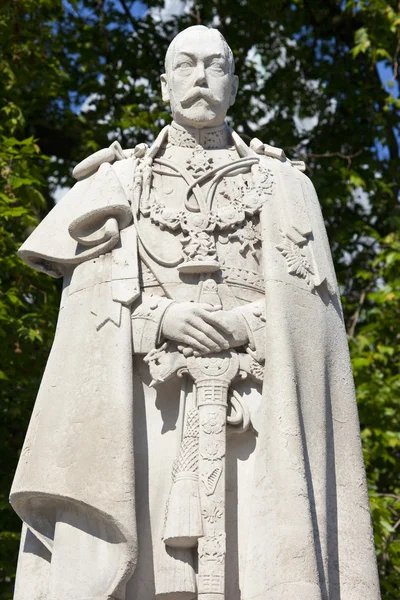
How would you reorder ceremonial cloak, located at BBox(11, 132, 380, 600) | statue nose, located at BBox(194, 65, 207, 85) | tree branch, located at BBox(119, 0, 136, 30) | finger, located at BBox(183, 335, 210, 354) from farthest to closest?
tree branch, located at BBox(119, 0, 136, 30)
statue nose, located at BBox(194, 65, 207, 85)
finger, located at BBox(183, 335, 210, 354)
ceremonial cloak, located at BBox(11, 132, 380, 600)

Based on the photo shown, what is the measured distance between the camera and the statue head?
32.8 feet

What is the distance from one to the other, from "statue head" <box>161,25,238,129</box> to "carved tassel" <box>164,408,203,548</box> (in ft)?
6.48

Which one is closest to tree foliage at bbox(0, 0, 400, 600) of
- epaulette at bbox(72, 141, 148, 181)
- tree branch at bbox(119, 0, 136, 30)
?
tree branch at bbox(119, 0, 136, 30)

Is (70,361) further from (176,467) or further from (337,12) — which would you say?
(337,12)

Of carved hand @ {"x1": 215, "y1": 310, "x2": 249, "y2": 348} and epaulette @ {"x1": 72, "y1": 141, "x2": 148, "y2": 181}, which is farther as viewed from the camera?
epaulette @ {"x1": 72, "y1": 141, "x2": 148, "y2": 181}

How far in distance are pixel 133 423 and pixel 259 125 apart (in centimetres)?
1172

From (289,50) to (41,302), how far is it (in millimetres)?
5629

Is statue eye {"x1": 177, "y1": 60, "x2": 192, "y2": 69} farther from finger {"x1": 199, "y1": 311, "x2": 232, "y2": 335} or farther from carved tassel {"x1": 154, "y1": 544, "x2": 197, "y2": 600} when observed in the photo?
carved tassel {"x1": 154, "y1": 544, "x2": 197, "y2": 600}

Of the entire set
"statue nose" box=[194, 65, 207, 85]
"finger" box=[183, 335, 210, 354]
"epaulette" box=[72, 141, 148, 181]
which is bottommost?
"finger" box=[183, 335, 210, 354]

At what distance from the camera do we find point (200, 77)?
9.95 metres

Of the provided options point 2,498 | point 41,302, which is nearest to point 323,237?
point 2,498

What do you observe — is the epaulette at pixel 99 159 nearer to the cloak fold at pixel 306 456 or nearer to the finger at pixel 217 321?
the cloak fold at pixel 306 456

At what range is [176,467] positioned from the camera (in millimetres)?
9227

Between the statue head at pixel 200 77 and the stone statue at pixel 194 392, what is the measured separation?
12mm
